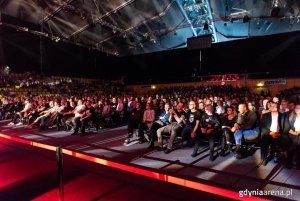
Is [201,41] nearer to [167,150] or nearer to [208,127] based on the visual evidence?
[208,127]

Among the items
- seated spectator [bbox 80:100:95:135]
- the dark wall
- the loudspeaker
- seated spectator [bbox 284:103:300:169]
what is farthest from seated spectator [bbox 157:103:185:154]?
the dark wall

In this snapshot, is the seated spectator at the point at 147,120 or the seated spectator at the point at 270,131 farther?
the seated spectator at the point at 147,120

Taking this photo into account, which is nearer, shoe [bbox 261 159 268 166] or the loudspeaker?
shoe [bbox 261 159 268 166]

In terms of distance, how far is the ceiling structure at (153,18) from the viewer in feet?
42.8

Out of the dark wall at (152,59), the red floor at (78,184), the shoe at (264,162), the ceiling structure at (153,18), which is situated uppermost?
the ceiling structure at (153,18)

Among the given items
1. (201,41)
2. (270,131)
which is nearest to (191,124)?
(270,131)

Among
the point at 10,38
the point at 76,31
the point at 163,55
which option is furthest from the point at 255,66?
the point at 10,38

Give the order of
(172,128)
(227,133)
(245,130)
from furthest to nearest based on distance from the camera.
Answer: (172,128) < (227,133) < (245,130)

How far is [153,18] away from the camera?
14.9 m

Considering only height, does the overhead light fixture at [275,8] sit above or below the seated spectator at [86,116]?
above

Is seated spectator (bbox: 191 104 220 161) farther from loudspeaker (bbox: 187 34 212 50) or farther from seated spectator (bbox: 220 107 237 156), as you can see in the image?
loudspeaker (bbox: 187 34 212 50)

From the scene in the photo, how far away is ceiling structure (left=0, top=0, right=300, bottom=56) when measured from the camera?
1303cm

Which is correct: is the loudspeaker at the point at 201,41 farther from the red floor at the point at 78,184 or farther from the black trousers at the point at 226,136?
the red floor at the point at 78,184

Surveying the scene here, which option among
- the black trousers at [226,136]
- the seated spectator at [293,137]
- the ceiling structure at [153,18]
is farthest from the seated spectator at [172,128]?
the ceiling structure at [153,18]
